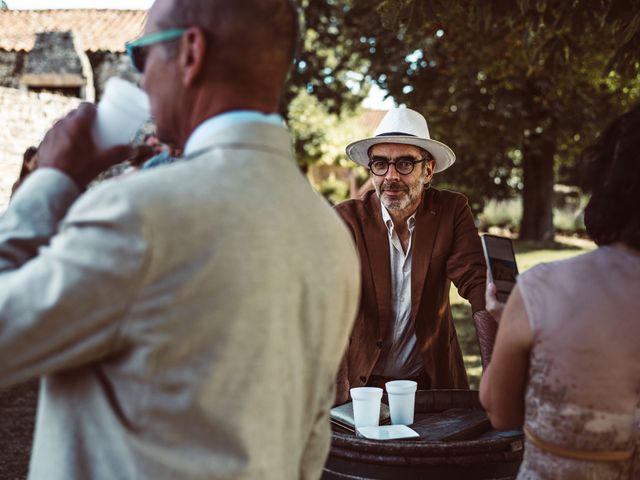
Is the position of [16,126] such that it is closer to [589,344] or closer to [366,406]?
[366,406]

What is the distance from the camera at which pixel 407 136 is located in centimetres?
396

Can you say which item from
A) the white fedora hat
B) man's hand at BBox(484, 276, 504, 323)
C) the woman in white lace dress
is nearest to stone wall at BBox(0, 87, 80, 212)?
the white fedora hat

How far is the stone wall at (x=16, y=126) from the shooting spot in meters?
14.1

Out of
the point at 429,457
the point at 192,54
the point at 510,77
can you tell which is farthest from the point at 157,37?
the point at 510,77

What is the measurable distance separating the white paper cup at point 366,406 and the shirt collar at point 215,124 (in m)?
1.70

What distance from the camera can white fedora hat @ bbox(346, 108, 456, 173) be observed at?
3967 millimetres

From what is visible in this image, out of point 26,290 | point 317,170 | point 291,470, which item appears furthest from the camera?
point 317,170

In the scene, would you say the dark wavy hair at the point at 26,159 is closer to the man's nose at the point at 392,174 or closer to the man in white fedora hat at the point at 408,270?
the man in white fedora hat at the point at 408,270

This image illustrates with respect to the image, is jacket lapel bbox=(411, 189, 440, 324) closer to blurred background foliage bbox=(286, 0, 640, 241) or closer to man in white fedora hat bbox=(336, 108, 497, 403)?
man in white fedora hat bbox=(336, 108, 497, 403)

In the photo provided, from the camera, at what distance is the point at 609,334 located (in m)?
1.78

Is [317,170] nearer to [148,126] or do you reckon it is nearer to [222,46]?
[148,126]

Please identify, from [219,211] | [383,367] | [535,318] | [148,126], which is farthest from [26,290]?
[148,126]

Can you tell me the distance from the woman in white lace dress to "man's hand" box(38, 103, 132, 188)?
1.05 metres

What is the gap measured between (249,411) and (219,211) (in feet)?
1.16
